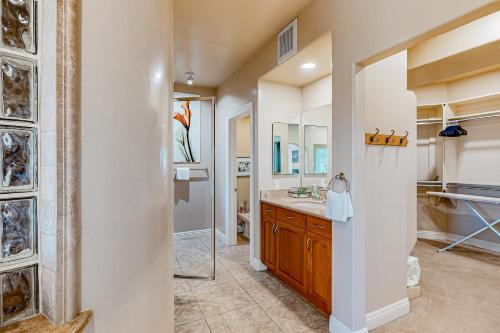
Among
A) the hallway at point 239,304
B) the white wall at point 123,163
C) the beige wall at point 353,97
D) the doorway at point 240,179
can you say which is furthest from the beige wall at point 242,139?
the white wall at point 123,163

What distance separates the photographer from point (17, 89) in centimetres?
59

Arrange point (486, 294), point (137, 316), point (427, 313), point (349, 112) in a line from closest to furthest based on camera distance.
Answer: point (137, 316), point (349, 112), point (427, 313), point (486, 294)

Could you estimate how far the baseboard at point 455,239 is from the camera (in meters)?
3.65

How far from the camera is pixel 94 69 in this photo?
66cm

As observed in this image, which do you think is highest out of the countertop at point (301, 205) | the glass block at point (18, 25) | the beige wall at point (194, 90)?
the beige wall at point (194, 90)

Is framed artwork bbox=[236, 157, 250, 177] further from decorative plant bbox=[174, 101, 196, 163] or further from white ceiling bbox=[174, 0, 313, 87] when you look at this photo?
white ceiling bbox=[174, 0, 313, 87]

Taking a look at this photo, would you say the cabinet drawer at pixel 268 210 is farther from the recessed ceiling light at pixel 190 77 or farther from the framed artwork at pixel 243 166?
A: the recessed ceiling light at pixel 190 77

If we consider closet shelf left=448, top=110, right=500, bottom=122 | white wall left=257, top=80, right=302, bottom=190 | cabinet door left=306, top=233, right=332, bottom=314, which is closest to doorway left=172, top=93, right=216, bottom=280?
white wall left=257, top=80, right=302, bottom=190

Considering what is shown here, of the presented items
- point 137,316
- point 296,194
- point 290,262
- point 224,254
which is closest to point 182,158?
point 224,254

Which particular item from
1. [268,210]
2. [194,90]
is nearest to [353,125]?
[268,210]

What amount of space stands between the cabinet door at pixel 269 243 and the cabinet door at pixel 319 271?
23.8 inches

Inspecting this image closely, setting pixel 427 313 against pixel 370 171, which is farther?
pixel 427 313

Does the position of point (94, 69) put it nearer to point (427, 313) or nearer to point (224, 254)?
point (427, 313)

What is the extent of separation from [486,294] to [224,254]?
9.47 feet
